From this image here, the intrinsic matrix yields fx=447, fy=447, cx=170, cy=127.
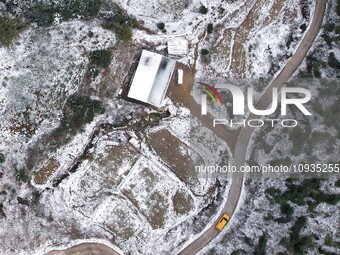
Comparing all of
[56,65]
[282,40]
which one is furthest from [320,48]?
[56,65]

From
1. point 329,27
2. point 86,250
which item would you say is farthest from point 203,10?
point 86,250

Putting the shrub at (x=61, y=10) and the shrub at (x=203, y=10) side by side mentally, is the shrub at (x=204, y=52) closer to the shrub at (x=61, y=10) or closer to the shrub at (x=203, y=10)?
the shrub at (x=203, y=10)

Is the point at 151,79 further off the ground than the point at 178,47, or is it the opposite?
the point at 178,47

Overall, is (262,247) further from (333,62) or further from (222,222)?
(333,62)

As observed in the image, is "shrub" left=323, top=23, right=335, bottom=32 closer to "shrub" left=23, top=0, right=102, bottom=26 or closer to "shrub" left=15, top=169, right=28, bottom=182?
"shrub" left=23, top=0, right=102, bottom=26

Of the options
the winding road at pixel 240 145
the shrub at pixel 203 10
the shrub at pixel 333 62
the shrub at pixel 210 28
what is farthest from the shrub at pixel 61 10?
the shrub at pixel 333 62

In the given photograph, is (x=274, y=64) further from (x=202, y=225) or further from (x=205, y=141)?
(x=202, y=225)
